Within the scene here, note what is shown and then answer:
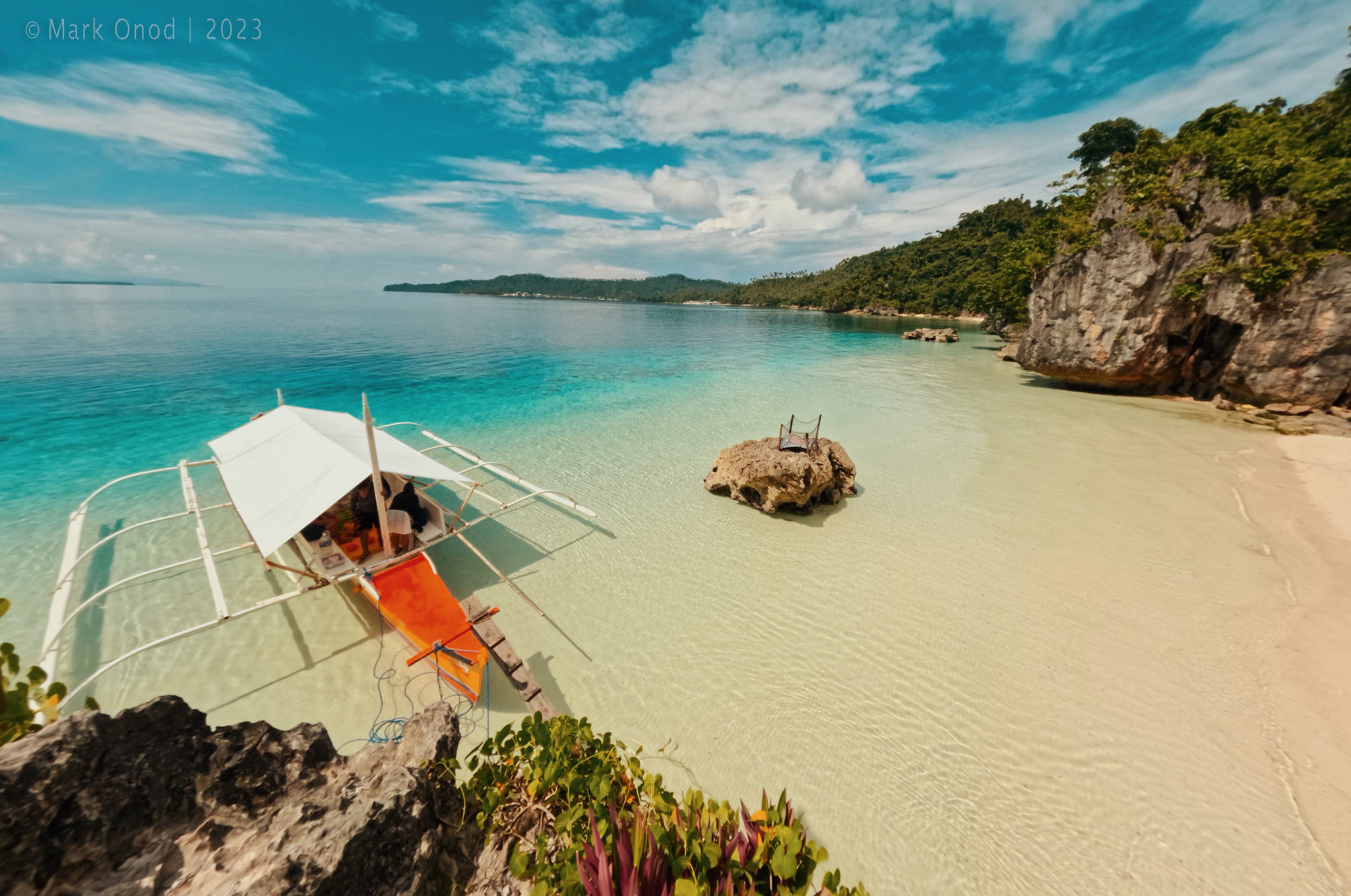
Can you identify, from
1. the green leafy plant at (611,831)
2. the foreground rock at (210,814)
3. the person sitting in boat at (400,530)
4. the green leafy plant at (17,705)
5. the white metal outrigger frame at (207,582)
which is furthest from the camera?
the person sitting in boat at (400,530)

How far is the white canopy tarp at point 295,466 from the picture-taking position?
6477 millimetres

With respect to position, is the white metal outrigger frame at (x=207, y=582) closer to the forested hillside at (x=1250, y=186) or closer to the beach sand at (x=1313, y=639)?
the beach sand at (x=1313, y=639)

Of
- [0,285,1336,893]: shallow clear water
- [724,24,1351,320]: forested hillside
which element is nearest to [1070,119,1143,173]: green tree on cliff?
[724,24,1351,320]: forested hillside

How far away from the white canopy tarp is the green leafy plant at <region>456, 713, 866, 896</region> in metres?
5.29

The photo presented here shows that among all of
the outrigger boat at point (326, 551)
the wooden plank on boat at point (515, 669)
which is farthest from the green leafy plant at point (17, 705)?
the wooden plank on boat at point (515, 669)

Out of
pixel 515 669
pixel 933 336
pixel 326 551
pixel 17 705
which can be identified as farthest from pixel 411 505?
pixel 933 336

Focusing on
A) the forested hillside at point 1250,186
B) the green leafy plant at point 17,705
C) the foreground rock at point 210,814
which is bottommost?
the foreground rock at point 210,814

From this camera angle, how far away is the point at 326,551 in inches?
271

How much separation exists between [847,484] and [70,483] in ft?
60.9

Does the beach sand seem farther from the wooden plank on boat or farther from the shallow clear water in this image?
the wooden plank on boat

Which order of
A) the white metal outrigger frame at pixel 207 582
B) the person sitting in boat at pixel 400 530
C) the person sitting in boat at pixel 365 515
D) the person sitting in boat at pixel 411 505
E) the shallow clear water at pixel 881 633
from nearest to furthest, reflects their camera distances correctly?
the shallow clear water at pixel 881 633 → the white metal outrigger frame at pixel 207 582 → the person sitting in boat at pixel 400 530 → the person sitting in boat at pixel 365 515 → the person sitting in boat at pixel 411 505

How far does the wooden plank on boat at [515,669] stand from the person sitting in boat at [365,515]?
319 centimetres

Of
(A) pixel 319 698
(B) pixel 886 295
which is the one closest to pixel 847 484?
(A) pixel 319 698

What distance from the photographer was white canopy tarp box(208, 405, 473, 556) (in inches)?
255
